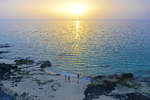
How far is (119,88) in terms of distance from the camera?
19.6 meters

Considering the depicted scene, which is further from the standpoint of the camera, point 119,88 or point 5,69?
point 5,69

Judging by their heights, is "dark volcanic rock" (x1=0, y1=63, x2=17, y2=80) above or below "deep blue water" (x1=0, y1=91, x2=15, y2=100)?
above

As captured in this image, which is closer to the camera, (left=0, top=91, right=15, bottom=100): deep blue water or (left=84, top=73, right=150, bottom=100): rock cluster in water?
(left=0, top=91, right=15, bottom=100): deep blue water

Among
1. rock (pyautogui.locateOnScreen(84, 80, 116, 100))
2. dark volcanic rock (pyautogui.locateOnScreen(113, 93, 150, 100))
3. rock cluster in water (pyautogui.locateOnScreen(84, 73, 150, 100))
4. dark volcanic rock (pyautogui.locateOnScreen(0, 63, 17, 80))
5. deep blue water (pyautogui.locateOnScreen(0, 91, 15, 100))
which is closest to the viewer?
dark volcanic rock (pyautogui.locateOnScreen(113, 93, 150, 100))

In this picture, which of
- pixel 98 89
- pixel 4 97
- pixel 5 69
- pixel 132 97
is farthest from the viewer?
pixel 5 69

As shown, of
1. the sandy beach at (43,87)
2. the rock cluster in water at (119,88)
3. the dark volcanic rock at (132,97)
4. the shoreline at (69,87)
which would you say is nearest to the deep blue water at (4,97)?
the shoreline at (69,87)

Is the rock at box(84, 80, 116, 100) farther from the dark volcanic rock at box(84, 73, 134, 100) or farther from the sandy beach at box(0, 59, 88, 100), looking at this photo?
the sandy beach at box(0, 59, 88, 100)

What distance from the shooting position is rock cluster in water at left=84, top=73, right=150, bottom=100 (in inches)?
680

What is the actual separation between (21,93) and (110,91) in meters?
12.1

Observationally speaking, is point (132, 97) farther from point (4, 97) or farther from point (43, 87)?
point (4, 97)

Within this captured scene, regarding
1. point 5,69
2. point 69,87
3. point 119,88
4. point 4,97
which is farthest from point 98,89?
point 5,69

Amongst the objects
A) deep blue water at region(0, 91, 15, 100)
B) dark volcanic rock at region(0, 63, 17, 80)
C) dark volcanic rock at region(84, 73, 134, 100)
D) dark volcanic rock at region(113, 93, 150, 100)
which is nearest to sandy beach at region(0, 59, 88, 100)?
deep blue water at region(0, 91, 15, 100)

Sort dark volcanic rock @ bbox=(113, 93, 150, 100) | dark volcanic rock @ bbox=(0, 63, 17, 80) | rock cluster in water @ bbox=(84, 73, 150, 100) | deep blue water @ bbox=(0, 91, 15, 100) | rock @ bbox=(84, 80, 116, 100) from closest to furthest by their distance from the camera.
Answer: dark volcanic rock @ bbox=(113, 93, 150, 100)
deep blue water @ bbox=(0, 91, 15, 100)
rock cluster in water @ bbox=(84, 73, 150, 100)
rock @ bbox=(84, 80, 116, 100)
dark volcanic rock @ bbox=(0, 63, 17, 80)

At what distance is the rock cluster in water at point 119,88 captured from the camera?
56.6ft
